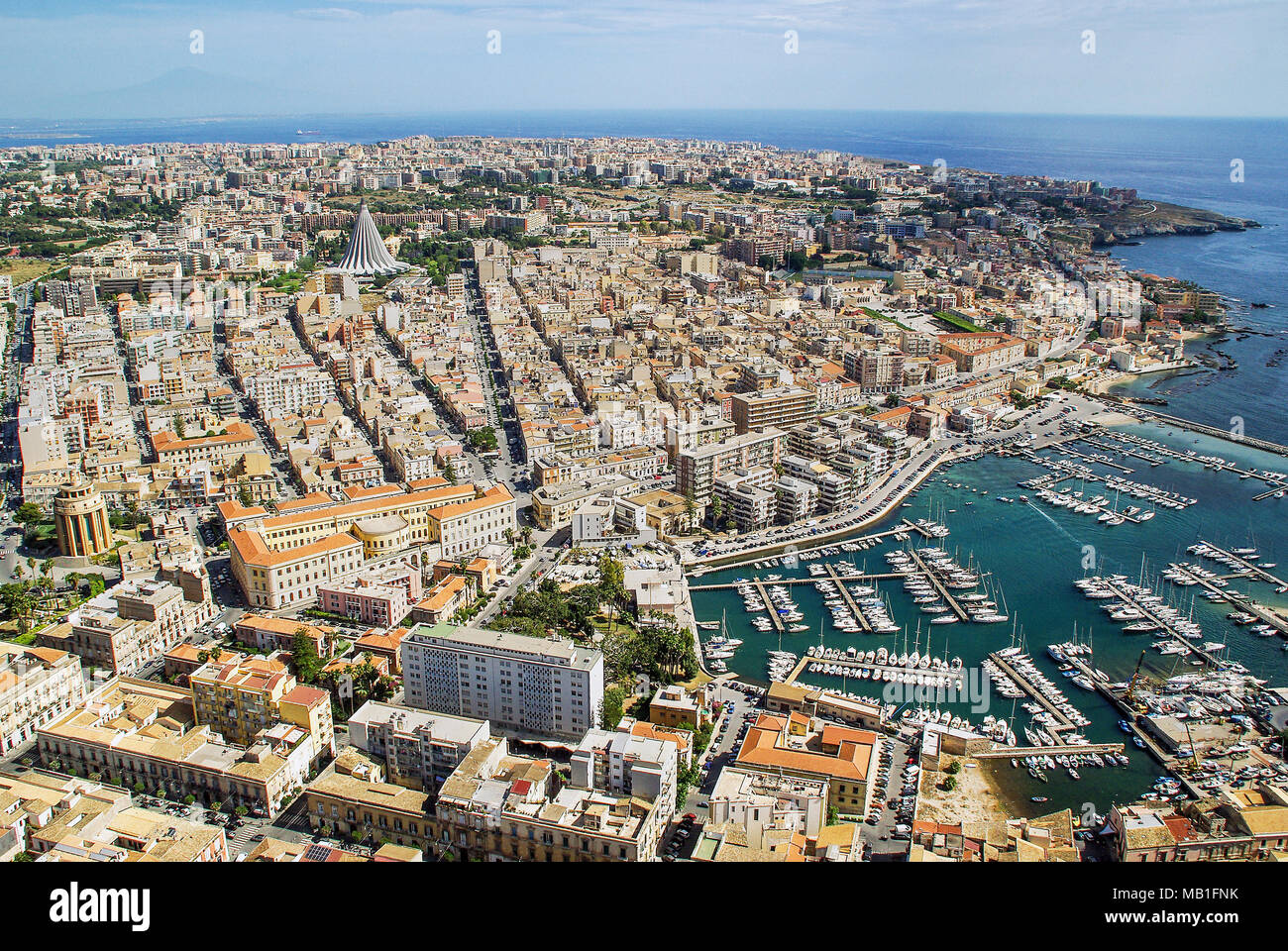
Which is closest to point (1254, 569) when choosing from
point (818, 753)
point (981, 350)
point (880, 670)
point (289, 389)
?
point (880, 670)

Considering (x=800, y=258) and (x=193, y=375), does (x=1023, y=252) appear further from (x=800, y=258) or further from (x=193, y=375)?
(x=193, y=375)

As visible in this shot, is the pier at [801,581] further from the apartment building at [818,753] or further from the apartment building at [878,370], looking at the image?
the apartment building at [878,370]

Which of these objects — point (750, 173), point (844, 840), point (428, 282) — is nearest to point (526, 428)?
point (844, 840)

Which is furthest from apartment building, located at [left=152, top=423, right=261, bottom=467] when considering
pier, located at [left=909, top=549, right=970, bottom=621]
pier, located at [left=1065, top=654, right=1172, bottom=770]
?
pier, located at [left=1065, top=654, right=1172, bottom=770]

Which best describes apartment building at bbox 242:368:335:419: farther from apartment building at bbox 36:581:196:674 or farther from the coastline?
the coastline

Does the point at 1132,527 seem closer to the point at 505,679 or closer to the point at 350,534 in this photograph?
the point at 505,679
